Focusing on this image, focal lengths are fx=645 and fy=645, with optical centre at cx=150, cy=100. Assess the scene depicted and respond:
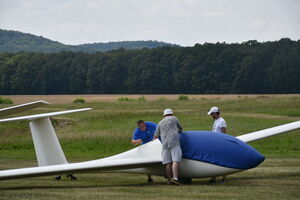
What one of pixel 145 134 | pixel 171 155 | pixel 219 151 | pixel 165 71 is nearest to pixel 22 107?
pixel 145 134

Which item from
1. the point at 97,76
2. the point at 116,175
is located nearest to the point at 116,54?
the point at 97,76

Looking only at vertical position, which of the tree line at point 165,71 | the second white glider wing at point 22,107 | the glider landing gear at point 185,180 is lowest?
the glider landing gear at point 185,180

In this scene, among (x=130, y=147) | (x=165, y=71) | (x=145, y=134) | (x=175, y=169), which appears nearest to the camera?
(x=175, y=169)

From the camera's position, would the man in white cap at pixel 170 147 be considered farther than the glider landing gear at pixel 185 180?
No

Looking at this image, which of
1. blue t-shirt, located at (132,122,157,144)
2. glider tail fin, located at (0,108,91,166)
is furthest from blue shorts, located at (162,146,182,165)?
glider tail fin, located at (0,108,91,166)

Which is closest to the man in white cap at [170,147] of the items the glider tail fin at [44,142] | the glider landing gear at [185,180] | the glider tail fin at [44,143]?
the glider landing gear at [185,180]

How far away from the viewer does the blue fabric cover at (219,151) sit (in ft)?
44.6

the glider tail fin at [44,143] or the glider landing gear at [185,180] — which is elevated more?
the glider tail fin at [44,143]

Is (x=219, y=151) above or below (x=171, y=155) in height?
above

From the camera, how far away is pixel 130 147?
28.5m

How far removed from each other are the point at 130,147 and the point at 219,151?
1501cm

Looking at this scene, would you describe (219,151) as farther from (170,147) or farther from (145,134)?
(145,134)

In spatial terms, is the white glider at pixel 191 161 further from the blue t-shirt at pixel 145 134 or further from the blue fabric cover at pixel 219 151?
the blue t-shirt at pixel 145 134

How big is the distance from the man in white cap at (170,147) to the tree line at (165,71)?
3038 inches
